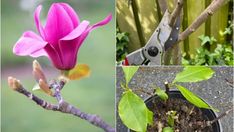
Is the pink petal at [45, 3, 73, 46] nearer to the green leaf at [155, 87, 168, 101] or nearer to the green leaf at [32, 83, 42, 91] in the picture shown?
the green leaf at [32, 83, 42, 91]

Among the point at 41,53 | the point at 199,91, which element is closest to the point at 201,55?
the point at 199,91

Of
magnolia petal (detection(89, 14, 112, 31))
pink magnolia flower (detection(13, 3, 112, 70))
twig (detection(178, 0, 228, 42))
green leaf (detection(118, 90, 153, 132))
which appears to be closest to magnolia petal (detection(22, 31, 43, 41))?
pink magnolia flower (detection(13, 3, 112, 70))

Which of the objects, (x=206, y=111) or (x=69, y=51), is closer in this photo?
(x=69, y=51)

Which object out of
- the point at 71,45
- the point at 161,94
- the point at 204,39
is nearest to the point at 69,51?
the point at 71,45

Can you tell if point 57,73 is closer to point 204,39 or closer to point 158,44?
point 158,44

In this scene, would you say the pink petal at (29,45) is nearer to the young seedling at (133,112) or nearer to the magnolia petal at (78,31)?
the magnolia petal at (78,31)

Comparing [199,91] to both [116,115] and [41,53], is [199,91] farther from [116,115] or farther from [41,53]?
[41,53]

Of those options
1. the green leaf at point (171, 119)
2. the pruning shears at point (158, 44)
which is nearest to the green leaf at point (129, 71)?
the pruning shears at point (158, 44)
